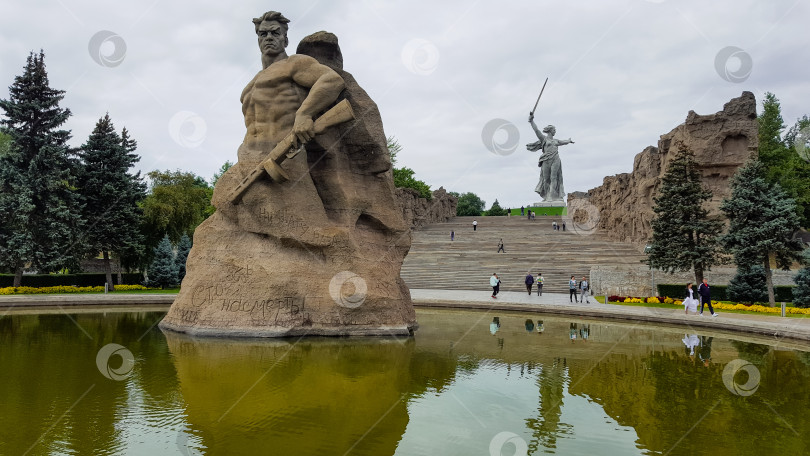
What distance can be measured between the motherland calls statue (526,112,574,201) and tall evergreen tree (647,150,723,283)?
1227 inches

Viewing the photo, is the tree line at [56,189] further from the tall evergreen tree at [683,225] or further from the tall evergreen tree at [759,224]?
the tall evergreen tree at [759,224]

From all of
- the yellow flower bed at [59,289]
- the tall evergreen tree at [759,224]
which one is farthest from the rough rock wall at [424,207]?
the tall evergreen tree at [759,224]

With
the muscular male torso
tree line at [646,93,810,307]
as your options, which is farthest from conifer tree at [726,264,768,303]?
the muscular male torso

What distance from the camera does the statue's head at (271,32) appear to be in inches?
475

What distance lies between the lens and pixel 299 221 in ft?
38.5

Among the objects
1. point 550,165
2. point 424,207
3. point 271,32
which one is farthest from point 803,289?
point 550,165

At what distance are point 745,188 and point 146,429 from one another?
20928mm

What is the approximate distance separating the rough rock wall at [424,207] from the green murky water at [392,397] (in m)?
30.6

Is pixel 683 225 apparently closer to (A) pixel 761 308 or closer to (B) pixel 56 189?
(A) pixel 761 308

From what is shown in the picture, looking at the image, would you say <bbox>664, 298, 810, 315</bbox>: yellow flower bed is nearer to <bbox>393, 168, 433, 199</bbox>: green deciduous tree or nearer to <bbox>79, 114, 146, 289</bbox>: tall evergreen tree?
<bbox>79, 114, 146, 289</bbox>: tall evergreen tree

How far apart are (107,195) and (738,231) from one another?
2640cm

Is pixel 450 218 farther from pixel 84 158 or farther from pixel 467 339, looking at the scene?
pixel 467 339

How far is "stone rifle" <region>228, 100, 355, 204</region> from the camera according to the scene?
→ 10977 millimetres

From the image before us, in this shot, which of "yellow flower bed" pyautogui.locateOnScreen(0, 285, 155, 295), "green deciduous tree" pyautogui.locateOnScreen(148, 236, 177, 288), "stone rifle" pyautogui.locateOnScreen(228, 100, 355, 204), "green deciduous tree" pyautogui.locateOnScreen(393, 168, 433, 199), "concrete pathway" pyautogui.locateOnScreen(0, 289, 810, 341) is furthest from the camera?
"green deciduous tree" pyautogui.locateOnScreen(393, 168, 433, 199)
